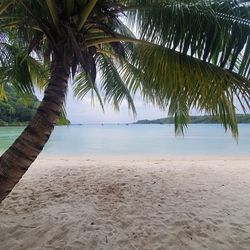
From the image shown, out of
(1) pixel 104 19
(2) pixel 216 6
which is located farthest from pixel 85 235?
(2) pixel 216 6

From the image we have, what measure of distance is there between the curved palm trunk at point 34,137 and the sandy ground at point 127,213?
810 millimetres

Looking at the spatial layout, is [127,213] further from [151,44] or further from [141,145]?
[141,145]

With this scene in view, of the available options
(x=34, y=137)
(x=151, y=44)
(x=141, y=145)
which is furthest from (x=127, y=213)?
(x=141, y=145)

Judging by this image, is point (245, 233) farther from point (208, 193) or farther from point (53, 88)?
point (53, 88)

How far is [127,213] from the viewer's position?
A: 12.2 feet

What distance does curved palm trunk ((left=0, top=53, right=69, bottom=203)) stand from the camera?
247cm

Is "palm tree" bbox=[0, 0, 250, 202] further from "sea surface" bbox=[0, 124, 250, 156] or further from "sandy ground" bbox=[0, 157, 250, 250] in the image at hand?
"sea surface" bbox=[0, 124, 250, 156]

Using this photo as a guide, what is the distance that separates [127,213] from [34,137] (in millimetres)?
1770

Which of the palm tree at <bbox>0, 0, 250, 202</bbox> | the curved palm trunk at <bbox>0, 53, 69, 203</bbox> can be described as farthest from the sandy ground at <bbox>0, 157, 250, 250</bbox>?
the palm tree at <bbox>0, 0, 250, 202</bbox>

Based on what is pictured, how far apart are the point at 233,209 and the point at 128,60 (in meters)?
2.96

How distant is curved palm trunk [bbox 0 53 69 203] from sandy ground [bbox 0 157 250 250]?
81 centimetres

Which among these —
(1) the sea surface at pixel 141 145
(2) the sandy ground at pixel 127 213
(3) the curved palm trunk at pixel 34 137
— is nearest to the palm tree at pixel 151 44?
(3) the curved palm trunk at pixel 34 137

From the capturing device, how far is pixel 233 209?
155 inches

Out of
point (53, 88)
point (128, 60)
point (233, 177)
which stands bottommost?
point (233, 177)
